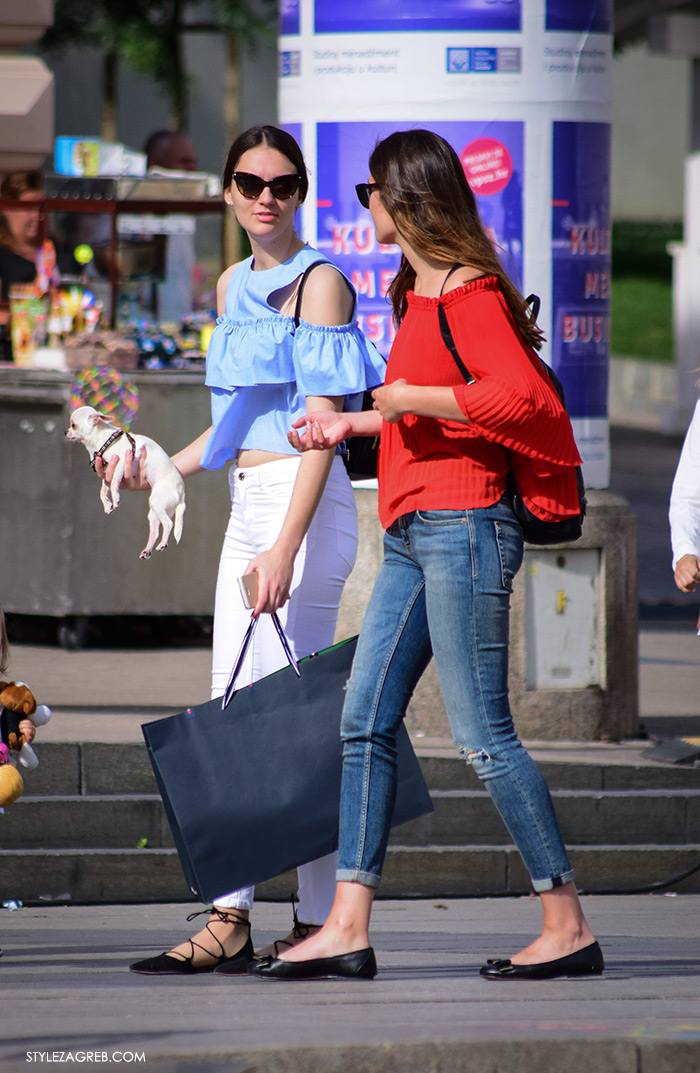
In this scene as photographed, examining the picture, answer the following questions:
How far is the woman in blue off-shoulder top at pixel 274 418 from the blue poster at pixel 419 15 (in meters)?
2.04

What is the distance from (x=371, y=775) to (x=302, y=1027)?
61 cm

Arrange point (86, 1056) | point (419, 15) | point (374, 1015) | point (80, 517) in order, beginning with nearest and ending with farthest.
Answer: point (86, 1056), point (374, 1015), point (419, 15), point (80, 517)

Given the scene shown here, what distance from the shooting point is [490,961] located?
3.77 metres

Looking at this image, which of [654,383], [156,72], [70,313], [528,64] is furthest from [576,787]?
[156,72]

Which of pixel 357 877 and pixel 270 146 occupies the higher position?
pixel 270 146

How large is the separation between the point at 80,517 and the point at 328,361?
4.19m

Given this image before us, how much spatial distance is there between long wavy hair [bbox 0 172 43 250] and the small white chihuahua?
212 inches

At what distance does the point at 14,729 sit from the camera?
12.6 feet

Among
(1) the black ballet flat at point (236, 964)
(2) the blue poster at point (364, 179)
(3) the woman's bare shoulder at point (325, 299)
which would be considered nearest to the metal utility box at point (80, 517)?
(2) the blue poster at point (364, 179)

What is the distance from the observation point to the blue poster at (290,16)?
19.7 feet

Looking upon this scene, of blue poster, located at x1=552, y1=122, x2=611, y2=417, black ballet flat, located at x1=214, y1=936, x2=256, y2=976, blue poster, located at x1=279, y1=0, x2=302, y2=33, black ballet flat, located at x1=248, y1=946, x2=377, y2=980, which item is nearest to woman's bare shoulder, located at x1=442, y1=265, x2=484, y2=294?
black ballet flat, located at x1=248, y1=946, x2=377, y2=980

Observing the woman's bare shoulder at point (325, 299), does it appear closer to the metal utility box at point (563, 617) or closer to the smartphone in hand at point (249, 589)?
the smartphone in hand at point (249, 589)

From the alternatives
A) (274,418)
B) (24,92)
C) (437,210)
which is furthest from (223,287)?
(24,92)

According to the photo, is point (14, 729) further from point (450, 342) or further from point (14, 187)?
point (14, 187)
